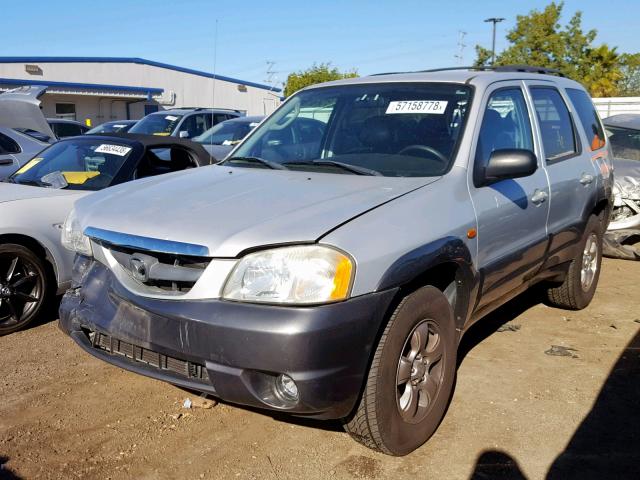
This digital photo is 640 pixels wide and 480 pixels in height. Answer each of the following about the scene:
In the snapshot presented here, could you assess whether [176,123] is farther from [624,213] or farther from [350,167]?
[350,167]

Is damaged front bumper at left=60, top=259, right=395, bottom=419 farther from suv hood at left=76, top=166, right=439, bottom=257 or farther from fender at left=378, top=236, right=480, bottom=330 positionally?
suv hood at left=76, top=166, right=439, bottom=257

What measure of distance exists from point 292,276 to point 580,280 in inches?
141

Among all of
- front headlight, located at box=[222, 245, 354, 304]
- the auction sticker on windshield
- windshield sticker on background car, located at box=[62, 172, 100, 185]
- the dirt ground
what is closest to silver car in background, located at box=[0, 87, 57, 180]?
windshield sticker on background car, located at box=[62, 172, 100, 185]

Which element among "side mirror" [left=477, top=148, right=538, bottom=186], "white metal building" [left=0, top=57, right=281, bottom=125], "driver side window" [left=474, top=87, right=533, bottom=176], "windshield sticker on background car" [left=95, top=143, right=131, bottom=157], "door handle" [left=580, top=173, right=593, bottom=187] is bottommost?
"door handle" [left=580, top=173, right=593, bottom=187]

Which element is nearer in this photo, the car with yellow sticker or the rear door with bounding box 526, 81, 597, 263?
the rear door with bounding box 526, 81, 597, 263

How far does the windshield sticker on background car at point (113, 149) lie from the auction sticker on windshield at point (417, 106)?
271 centimetres

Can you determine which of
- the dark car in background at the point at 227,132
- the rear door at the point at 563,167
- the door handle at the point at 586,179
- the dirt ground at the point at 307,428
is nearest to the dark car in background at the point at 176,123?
the dark car in background at the point at 227,132

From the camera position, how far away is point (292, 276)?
2760mm

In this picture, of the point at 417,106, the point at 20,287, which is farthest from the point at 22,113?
the point at 417,106

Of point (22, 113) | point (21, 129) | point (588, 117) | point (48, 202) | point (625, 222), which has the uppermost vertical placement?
point (588, 117)

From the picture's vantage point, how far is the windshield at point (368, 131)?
12.5ft

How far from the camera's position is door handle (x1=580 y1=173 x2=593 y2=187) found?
16.4ft

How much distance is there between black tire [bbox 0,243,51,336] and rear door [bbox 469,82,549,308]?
341cm

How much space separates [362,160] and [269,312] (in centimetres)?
151
